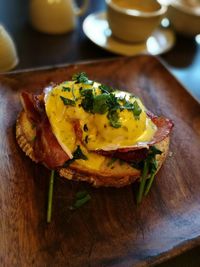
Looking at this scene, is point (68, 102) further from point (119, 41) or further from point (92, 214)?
point (119, 41)

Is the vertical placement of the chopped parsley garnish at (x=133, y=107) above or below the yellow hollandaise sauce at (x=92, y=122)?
above

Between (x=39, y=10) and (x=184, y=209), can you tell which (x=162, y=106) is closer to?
(x=184, y=209)

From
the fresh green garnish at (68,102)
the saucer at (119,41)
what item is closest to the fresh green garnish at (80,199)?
the fresh green garnish at (68,102)

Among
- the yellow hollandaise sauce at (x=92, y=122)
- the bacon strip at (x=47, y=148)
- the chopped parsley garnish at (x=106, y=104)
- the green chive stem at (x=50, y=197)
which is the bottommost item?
the green chive stem at (x=50, y=197)

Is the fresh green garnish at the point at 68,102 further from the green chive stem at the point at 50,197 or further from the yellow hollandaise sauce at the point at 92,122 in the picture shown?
the green chive stem at the point at 50,197

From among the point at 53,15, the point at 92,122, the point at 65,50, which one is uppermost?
the point at 92,122

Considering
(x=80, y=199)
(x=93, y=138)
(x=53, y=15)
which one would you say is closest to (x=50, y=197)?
(x=80, y=199)
